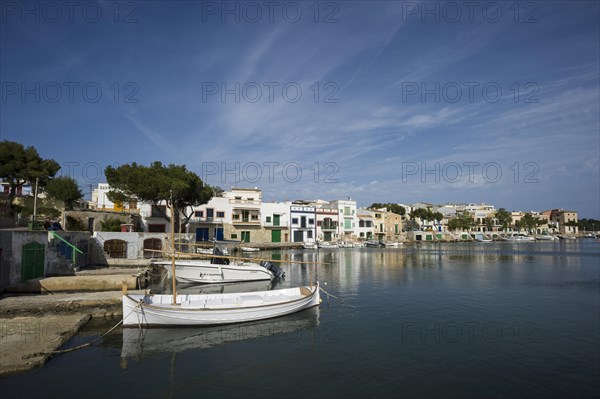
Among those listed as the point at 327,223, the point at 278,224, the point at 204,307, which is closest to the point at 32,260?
the point at 204,307

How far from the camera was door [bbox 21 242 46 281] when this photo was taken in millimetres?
19359

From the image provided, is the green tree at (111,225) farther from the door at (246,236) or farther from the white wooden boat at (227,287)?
the door at (246,236)

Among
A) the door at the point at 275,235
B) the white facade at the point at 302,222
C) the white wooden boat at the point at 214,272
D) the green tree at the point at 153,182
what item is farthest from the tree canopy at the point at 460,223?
the white wooden boat at the point at 214,272

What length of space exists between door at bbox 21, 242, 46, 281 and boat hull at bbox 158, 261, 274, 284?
731cm

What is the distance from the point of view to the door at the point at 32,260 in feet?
63.5

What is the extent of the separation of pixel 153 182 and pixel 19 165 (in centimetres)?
1299

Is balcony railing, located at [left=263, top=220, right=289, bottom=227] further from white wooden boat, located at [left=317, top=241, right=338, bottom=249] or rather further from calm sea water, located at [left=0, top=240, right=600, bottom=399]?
calm sea water, located at [left=0, top=240, right=600, bottom=399]

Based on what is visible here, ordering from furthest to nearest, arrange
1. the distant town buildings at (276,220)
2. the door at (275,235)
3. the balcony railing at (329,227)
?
the balcony railing at (329,227)
the door at (275,235)
the distant town buildings at (276,220)

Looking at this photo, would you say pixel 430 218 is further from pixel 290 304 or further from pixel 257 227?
pixel 290 304

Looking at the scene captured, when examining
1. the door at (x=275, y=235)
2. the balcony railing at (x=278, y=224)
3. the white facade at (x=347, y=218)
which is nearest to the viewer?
the balcony railing at (x=278, y=224)

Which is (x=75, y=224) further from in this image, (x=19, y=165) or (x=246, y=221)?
(x=246, y=221)

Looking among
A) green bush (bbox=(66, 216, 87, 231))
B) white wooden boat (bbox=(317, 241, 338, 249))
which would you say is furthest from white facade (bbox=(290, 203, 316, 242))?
green bush (bbox=(66, 216, 87, 231))

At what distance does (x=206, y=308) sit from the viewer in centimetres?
1584

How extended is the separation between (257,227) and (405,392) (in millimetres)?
56052
